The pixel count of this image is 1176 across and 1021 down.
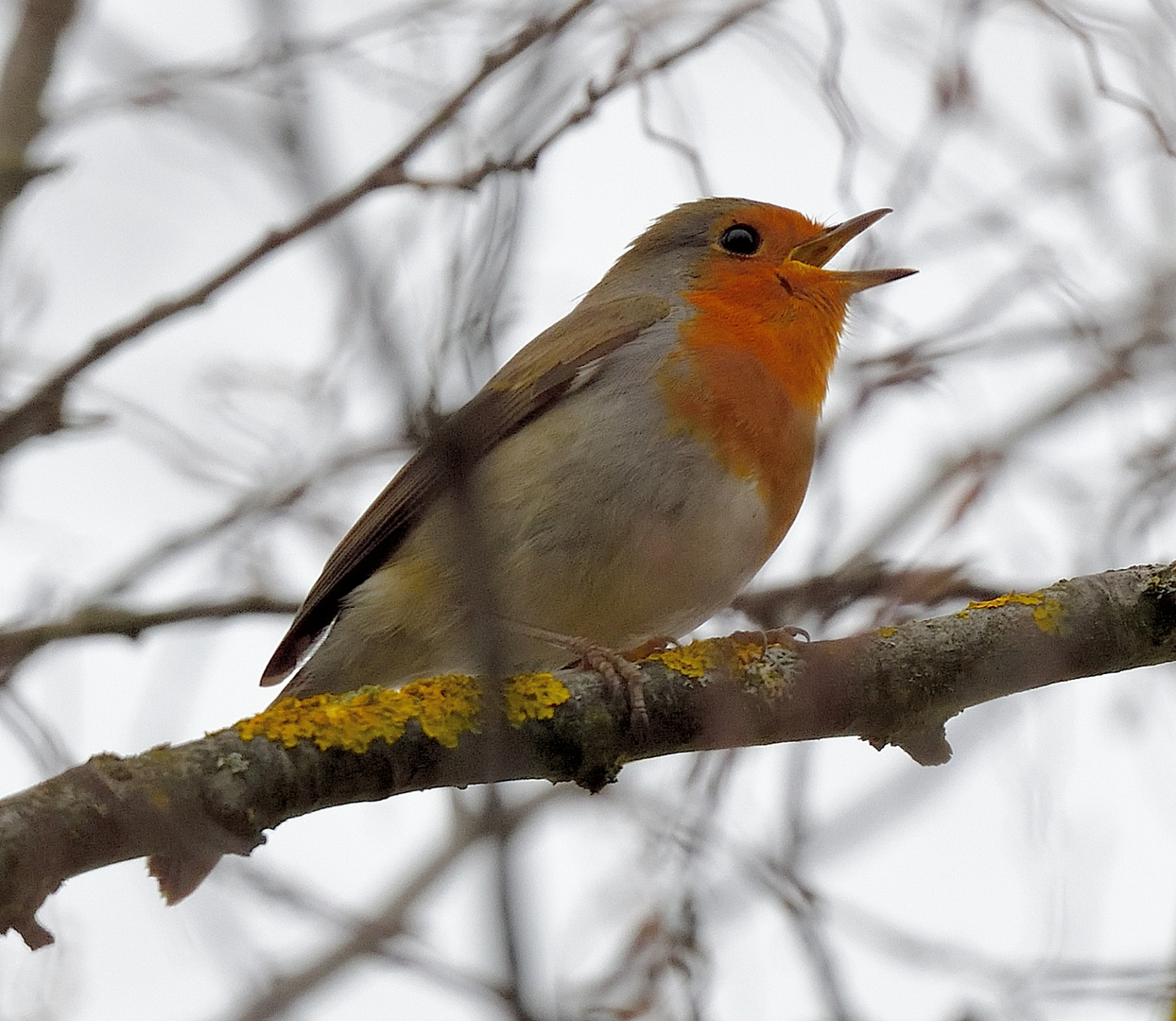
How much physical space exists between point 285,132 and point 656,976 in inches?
97.2

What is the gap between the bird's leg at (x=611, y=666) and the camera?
10.4 feet

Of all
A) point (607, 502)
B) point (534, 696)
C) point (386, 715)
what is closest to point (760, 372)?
point (607, 502)

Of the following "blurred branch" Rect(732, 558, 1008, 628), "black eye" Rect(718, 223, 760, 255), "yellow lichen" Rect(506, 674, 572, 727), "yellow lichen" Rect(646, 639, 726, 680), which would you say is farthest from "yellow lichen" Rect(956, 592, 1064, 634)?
"black eye" Rect(718, 223, 760, 255)

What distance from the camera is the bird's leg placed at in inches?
124

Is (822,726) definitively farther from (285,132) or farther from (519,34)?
(285,132)

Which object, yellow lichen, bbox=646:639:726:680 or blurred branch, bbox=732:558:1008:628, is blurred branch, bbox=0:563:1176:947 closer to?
yellow lichen, bbox=646:639:726:680

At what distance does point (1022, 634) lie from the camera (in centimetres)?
325

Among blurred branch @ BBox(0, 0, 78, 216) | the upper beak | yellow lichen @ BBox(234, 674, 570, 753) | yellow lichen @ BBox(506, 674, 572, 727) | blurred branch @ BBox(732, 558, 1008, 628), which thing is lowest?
yellow lichen @ BBox(234, 674, 570, 753)

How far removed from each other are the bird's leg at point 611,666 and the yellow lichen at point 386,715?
19 cm

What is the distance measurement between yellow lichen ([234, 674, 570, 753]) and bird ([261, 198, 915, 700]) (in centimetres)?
87

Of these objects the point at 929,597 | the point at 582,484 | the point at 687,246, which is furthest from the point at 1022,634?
the point at 687,246

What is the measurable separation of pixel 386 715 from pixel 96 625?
51.4 inches

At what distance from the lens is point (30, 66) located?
15.3 ft

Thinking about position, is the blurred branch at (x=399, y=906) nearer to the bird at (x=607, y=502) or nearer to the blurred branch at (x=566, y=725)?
the bird at (x=607, y=502)
